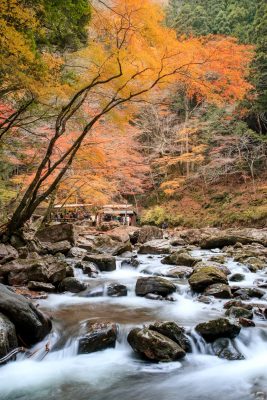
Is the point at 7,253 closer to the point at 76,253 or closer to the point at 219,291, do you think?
the point at 76,253

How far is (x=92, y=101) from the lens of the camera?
995 centimetres

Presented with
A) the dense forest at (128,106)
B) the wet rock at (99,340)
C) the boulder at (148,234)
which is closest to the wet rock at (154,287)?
the wet rock at (99,340)

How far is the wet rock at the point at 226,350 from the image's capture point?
409 centimetres

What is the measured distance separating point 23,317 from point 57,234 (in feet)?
27.0

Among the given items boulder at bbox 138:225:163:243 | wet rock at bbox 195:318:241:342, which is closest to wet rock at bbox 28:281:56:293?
wet rock at bbox 195:318:241:342

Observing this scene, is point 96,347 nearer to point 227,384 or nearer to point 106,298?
point 227,384

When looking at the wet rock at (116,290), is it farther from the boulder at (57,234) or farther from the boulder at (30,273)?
the boulder at (57,234)

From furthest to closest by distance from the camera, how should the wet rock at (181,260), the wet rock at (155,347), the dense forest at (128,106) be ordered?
the wet rock at (181,260) < the dense forest at (128,106) < the wet rock at (155,347)

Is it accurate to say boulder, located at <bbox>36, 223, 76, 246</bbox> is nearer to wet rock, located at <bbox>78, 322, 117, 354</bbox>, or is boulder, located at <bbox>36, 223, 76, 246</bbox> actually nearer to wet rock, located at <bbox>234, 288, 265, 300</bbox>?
wet rock, located at <bbox>234, 288, 265, 300</bbox>

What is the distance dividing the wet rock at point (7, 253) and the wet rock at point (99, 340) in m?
4.17

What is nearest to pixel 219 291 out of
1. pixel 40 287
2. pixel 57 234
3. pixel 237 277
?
pixel 237 277

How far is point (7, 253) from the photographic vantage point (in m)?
8.26

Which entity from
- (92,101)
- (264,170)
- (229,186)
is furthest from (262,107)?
(92,101)

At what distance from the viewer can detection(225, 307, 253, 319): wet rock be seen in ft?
16.5
